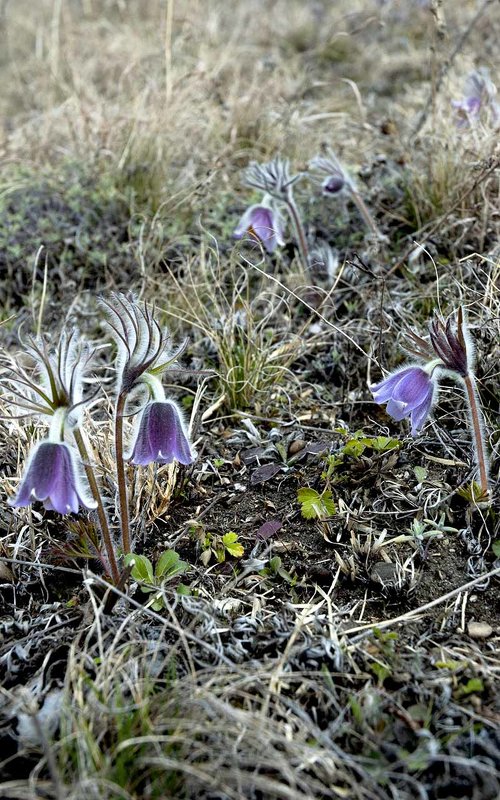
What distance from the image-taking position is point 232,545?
1.91 meters

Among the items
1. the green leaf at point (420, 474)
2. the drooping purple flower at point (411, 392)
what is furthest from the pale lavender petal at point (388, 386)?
the green leaf at point (420, 474)

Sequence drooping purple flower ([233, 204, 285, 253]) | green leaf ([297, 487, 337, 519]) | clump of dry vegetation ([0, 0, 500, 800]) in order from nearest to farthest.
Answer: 1. clump of dry vegetation ([0, 0, 500, 800])
2. green leaf ([297, 487, 337, 519])
3. drooping purple flower ([233, 204, 285, 253])

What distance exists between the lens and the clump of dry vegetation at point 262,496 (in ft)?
4.60

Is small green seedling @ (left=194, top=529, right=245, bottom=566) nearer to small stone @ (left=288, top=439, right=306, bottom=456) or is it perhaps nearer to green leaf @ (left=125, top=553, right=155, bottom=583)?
green leaf @ (left=125, top=553, right=155, bottom=583)

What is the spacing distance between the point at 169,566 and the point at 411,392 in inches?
28.4

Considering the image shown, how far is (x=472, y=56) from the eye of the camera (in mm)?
3875

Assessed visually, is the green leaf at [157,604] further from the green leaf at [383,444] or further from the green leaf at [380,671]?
the green leaf at [383,444]

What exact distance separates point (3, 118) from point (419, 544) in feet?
12.6

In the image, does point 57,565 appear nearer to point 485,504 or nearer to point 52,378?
point 52,378

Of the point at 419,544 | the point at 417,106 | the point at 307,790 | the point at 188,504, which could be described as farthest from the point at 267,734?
the point at 417,106

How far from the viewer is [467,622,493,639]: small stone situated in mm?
1656

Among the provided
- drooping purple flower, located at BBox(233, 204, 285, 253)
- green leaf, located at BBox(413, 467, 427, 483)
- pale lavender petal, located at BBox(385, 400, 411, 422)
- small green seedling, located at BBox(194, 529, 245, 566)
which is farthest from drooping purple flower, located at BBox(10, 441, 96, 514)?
drooping purple flower, located at BBox(233, 204, 285, 253)

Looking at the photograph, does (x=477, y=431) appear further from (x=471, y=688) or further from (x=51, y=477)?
(x=51, y=477)

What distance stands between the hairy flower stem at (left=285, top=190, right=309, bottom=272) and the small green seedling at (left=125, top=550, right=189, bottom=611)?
128 cm
